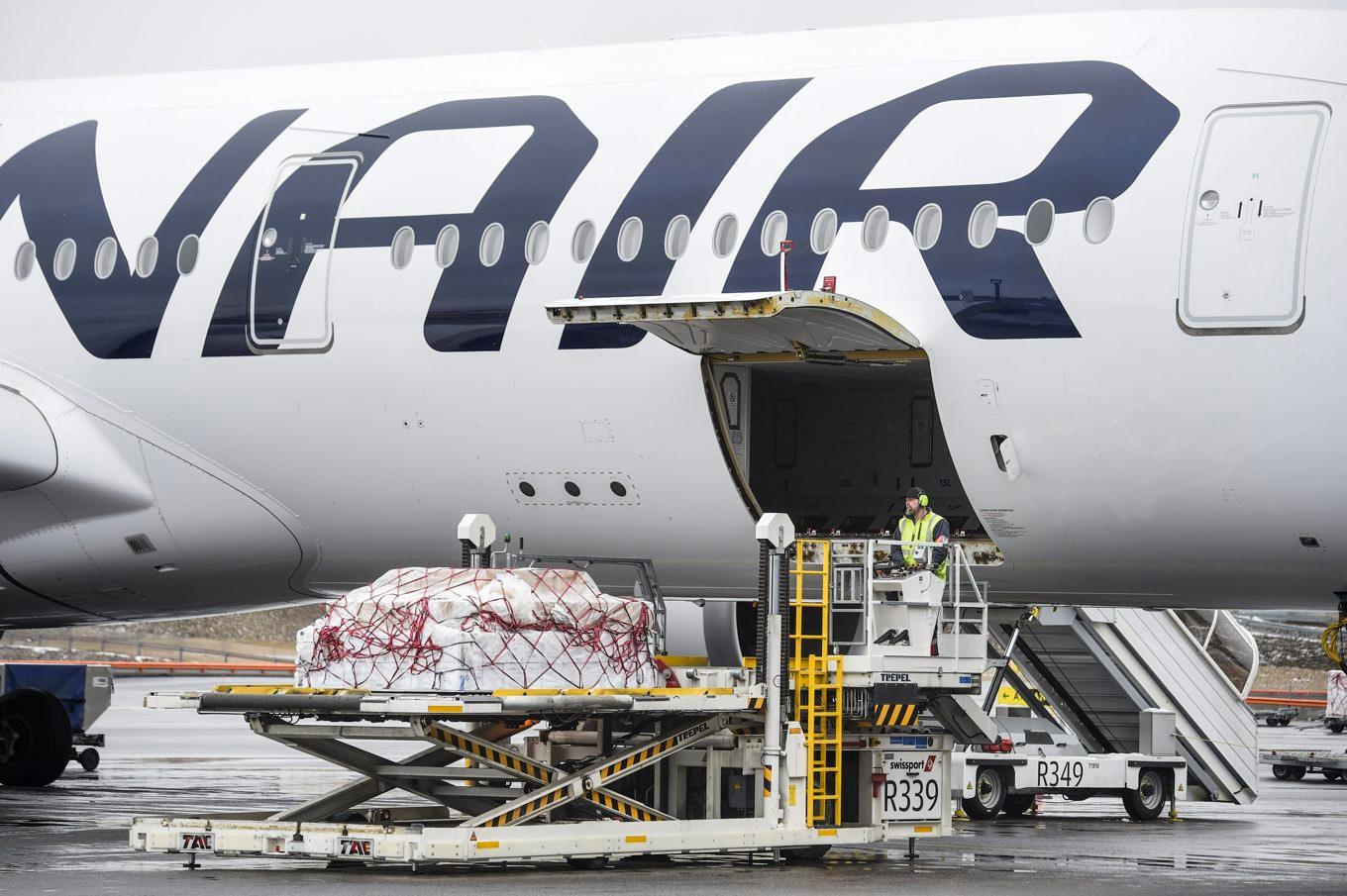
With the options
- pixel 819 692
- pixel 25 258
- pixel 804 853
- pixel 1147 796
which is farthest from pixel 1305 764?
pixel 25 258

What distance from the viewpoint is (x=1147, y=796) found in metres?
21.2

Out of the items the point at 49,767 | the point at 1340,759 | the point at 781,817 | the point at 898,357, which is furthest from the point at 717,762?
the point at 1340,759

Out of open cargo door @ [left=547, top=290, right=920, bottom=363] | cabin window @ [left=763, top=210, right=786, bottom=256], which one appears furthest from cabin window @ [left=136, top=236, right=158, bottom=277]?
cabin window @ [left=763, top=210, right=786, bottom=256]

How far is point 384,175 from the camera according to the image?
52.7 feet

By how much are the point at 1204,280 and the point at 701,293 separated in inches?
147

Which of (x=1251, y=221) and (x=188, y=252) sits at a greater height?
(x=188, y=252)

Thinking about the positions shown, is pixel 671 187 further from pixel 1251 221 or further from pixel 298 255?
pixel 1251 221

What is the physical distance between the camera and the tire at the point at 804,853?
14523 mm

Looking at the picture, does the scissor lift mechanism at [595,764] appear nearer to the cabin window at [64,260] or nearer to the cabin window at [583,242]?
the cabin window at [583,242]

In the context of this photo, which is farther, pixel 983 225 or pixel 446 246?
pixel 446 246

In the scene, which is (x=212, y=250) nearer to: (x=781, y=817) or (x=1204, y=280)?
(x=781, y=817)

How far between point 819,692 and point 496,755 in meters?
2.40

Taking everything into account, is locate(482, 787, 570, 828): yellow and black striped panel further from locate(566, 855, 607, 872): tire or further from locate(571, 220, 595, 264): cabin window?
locate(571, 220, 595, 264): cabin window

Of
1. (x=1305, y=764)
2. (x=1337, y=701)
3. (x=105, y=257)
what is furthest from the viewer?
(x=1337, y=701)
